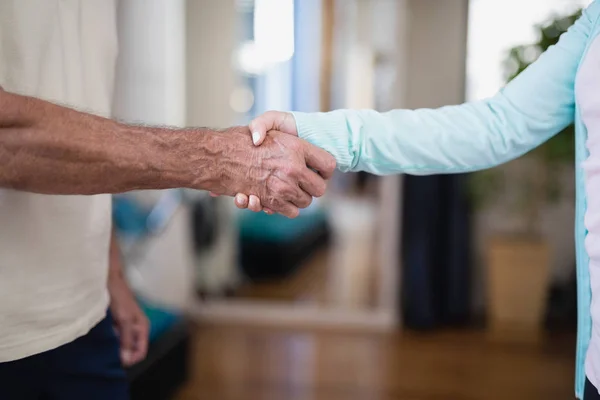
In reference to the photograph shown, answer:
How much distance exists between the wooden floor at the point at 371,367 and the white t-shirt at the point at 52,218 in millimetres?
1685

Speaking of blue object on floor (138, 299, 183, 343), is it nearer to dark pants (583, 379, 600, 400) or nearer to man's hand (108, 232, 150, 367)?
man's hand (108, 232, 150, 367)

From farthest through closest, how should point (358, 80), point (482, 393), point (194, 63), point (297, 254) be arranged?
point (358, 80), point (297, 254), point (194, 63), point (482, 393)

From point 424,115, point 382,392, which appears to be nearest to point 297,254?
point 382,392

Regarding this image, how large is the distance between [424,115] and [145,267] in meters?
2.69

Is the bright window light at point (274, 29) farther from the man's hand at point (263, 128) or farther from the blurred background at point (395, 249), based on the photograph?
the man's hand at point (263, 128)

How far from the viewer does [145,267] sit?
3332 mm

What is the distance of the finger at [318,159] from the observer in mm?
901

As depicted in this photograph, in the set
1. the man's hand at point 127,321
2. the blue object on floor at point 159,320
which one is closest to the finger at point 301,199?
the man's hand at point 127,321

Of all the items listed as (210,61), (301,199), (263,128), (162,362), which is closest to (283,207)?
(301,199)

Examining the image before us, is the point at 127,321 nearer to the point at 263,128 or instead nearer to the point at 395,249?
the point at 263,128

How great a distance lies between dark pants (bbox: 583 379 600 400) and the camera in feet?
2.63

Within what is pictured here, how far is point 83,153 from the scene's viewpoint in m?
0.68

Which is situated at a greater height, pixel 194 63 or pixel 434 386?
pixel 194 63

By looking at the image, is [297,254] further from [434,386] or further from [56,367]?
[56,367]
